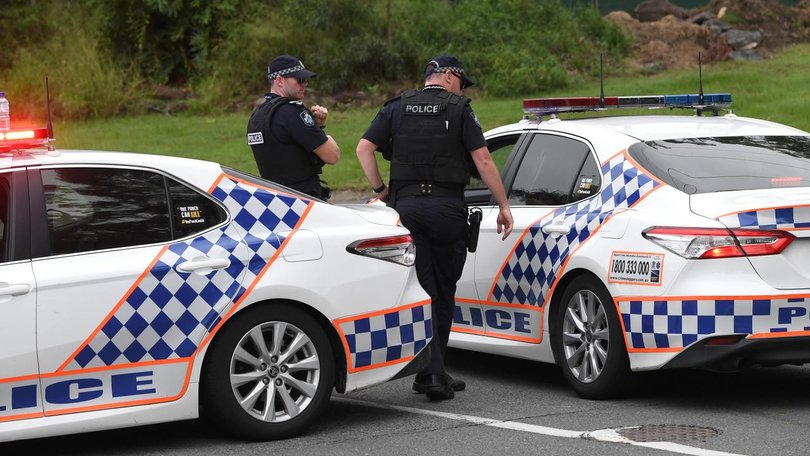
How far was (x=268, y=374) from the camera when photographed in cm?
625

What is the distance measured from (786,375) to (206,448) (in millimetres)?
3443

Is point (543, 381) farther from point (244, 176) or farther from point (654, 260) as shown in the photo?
point (244, 176)

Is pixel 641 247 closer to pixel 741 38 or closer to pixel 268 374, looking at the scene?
pixel 268 374

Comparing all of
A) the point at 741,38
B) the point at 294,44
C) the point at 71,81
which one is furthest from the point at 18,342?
the point at 741,38

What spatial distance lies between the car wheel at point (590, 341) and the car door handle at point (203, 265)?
6.41ft

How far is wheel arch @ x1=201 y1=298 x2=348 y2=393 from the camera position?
20.2 ft

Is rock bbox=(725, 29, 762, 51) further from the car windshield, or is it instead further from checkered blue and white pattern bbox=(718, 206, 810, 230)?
checkered blue and white pattern bbox=(718, 206, 810, 230)

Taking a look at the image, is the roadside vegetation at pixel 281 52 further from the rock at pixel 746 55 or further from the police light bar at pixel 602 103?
the police light bar at pixel 602 103

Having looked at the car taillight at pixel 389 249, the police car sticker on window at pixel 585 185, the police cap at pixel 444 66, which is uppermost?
the police cap at pixel 444 66

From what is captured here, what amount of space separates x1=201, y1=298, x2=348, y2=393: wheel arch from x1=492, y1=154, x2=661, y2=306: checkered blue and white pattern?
143 centimetres

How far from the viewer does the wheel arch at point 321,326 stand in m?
6.17

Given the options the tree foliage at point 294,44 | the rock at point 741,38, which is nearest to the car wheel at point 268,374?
the tree foliage at point 294,44

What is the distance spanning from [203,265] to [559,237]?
209 centimetres

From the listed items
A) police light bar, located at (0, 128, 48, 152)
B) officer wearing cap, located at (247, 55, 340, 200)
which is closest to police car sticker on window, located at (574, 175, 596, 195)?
officer wearing cap, located at (247, 55, 340, 200)
